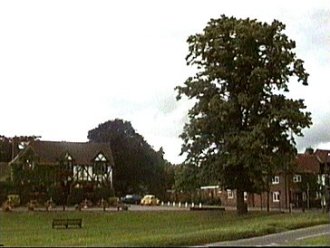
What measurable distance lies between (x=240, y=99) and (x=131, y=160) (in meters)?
62.4

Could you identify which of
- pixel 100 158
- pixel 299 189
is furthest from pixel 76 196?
pixel 299 189

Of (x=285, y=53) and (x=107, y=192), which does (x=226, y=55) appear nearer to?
(x=285, y=53)

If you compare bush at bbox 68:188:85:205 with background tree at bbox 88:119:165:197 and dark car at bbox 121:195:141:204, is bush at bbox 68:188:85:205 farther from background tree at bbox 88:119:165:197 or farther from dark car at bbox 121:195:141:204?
background tree at bbox 88:119:165:197

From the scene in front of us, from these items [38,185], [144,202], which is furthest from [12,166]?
[144,202]

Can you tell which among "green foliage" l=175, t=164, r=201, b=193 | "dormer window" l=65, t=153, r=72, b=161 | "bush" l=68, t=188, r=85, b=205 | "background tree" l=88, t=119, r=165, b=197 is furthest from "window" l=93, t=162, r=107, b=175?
"green foliage" l=175, t=164, r=201, b=193

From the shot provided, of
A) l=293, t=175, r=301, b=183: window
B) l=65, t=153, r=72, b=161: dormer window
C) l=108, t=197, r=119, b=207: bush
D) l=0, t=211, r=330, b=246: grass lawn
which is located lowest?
l=0, t=211, r=330, b=246: grass lawn

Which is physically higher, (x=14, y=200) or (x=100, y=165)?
(x=100, y=165)

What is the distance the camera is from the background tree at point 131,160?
122 m

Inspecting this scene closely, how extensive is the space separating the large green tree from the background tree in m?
57.6

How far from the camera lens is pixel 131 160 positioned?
12231 cm

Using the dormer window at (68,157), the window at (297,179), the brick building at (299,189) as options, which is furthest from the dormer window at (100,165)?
the window at (297,179)

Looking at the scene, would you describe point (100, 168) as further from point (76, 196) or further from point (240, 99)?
point (240, 99)

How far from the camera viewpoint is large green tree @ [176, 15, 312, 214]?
204ft

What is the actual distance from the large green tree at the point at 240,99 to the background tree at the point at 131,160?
57645 millimetres
